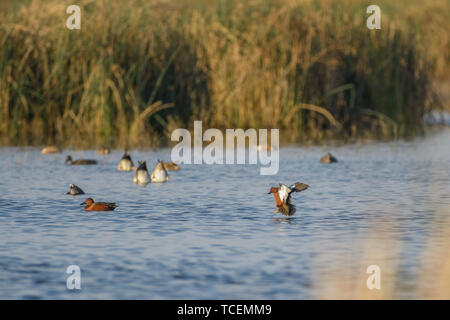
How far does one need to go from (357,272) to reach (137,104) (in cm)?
1059

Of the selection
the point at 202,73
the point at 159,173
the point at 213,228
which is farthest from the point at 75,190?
the point at 202,73

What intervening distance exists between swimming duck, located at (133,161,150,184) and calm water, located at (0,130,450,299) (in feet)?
0.51

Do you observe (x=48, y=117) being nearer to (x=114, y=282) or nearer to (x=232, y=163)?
(x=232, y=163)

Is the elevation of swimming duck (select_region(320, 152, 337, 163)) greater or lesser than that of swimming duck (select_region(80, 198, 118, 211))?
greater

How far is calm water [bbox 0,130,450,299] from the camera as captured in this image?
7.56m

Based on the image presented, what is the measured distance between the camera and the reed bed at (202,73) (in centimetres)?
1814

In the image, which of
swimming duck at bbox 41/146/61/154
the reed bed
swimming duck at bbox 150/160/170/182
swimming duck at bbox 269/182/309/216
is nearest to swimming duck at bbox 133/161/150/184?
swimming duck at bbox 150/160/170/182

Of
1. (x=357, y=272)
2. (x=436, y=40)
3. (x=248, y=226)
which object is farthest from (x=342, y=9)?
(x=357, y=272)

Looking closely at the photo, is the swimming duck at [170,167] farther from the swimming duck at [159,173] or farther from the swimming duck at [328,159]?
the swimming duck at [328,159]

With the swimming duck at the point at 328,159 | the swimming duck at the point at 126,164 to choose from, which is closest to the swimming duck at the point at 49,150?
the swimming duck at the point at 126,164

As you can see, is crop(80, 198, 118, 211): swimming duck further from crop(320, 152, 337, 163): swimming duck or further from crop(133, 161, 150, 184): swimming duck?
crop(320, 152, 337, 163): swimming duck

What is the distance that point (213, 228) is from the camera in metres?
→ 9.71

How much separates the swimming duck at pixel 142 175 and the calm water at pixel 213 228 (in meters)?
0.15

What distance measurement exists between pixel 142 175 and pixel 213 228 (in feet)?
10.9
